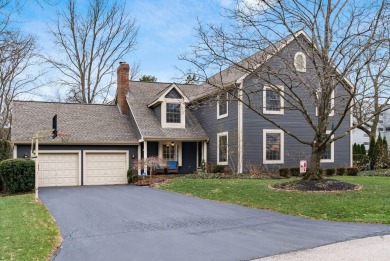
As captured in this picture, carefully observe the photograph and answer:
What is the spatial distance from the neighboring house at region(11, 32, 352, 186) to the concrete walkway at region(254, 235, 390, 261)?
12.4m

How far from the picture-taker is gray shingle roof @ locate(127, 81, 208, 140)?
21.5 metres

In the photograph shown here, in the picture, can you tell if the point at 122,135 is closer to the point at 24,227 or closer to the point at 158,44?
the point at 158,44

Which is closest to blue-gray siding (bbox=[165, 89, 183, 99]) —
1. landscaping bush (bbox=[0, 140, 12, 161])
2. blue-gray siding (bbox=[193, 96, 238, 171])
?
blue-gray siding (bbox=[193, 96, 238, 171])

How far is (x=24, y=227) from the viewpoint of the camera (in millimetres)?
8156

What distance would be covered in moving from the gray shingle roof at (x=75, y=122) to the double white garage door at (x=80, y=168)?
893mm

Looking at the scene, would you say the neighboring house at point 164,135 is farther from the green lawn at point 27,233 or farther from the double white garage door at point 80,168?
the green lawn at point 27,233

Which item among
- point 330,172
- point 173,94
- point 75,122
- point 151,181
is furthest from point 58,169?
point 330,172

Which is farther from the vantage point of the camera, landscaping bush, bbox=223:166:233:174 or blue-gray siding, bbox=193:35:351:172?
landscaping bush, bbox=223:166:233:174

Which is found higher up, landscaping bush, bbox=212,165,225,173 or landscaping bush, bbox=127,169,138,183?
landscaping bush, bbox=212,165,225,173

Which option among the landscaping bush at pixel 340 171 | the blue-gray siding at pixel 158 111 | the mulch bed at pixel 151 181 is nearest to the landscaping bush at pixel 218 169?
the mulch bed at pixel 151 181

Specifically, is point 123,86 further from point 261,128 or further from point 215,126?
point 261,128

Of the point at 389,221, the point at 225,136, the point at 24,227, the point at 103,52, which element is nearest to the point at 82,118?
the point at 225,136

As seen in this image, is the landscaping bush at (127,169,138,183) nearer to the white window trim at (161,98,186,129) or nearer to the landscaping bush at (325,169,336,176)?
the white window trim at (161,98,186,129)

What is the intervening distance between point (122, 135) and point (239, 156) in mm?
7028
